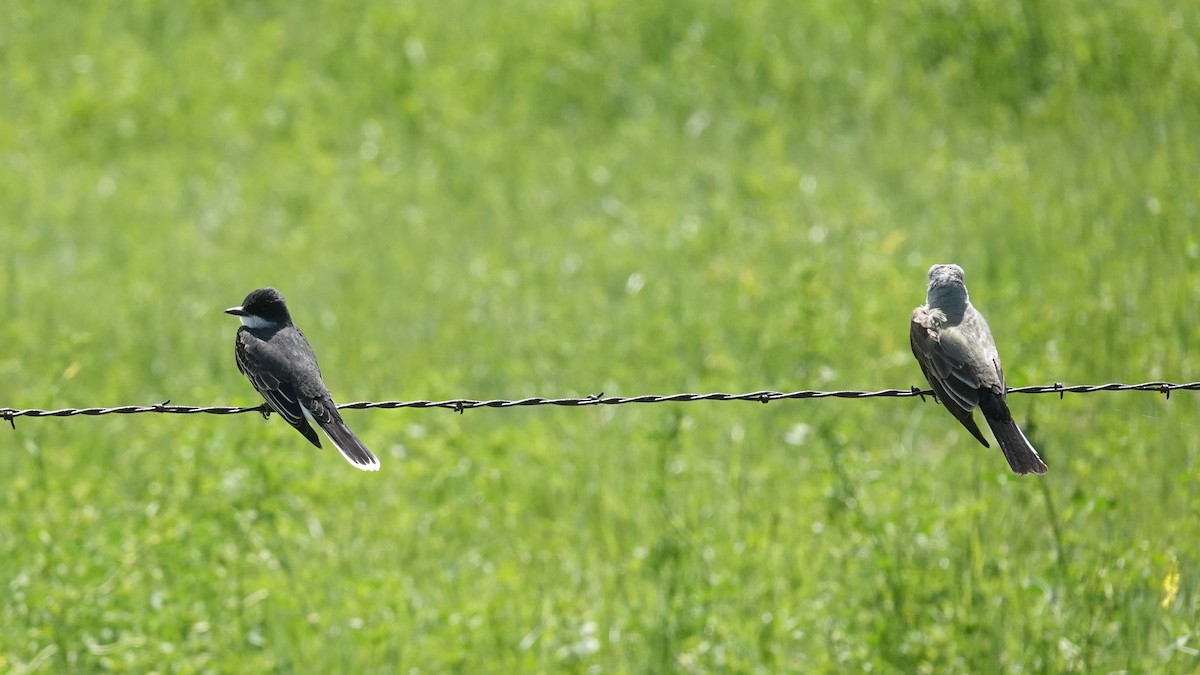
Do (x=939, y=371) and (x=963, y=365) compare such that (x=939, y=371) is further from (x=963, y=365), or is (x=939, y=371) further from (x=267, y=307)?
(x=267, y=307)

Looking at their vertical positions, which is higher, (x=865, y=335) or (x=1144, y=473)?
(x=865, y=335)

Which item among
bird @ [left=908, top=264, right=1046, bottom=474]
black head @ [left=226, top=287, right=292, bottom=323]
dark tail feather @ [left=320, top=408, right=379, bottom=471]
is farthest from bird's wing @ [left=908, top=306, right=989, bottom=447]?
black head @ [left=226, top=287, right=292, bottom=323]

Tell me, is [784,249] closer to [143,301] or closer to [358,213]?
[358,213]

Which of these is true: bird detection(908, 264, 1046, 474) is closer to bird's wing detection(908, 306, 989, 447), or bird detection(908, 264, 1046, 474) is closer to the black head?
bird's wing detection(908, 306, 989, 447)

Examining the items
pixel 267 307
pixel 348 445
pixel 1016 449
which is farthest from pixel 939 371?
pixel 267 307

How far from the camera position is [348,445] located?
562 cm

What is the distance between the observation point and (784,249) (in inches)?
459

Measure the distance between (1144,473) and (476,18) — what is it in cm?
1095

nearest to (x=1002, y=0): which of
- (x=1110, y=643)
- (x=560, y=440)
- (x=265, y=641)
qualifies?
(x=560, y=440)

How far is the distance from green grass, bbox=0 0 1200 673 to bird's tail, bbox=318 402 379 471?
1.35 m

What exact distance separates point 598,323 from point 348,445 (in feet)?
17.0

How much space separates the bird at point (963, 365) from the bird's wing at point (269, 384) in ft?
7.66

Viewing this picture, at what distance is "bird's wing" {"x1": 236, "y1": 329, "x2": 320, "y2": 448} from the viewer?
19.0ft

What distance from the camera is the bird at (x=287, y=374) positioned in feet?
18.7
